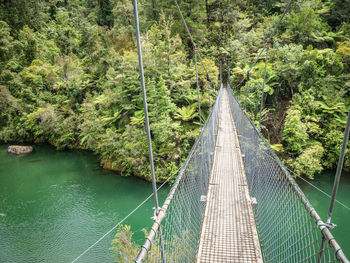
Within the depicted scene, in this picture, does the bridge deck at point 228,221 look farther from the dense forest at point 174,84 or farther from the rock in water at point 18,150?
the rock in water at point 18,150

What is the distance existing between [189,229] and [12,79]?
14412 mm

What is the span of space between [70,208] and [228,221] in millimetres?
6079

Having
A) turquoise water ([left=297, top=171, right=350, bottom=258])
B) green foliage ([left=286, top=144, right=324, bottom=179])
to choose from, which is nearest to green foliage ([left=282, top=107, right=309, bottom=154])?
green foliage ([left=286, top=144, right=324, bottom=179])

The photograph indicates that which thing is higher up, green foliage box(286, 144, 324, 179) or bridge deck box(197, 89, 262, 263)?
bridge deck box(197, 89, 262, 263)

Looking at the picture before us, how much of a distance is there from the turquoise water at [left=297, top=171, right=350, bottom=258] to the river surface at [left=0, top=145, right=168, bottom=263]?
4.31 metres

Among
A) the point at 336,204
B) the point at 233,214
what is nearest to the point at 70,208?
the point at 233,214

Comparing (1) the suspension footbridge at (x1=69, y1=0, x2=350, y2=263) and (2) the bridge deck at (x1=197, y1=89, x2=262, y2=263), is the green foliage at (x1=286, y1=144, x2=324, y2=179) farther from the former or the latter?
(1) the suspension footbridge at (x1=69, y1=0, x2=350, y2=263)

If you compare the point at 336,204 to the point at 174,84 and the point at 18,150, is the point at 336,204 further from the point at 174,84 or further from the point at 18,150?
the point at 18,150

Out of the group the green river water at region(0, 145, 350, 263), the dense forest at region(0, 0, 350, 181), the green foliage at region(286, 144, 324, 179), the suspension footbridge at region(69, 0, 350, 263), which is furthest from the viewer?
the dense forest at region(0, 0, 350, 181)

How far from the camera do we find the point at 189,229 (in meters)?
1.67

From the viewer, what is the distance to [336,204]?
5840 mm

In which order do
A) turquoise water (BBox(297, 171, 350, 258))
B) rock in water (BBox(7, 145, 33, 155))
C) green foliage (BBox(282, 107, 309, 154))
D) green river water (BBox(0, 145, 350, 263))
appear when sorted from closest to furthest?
turquoise water (BBox(297, 171, 350, 258)) → green river water (BBox(0, 145, 350, 263)) → green foliage (BBox(282, 107, 309, 154)) → rock in water (BBox(7, 145, 33, 155))

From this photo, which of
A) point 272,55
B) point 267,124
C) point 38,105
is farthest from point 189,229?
point 38,105

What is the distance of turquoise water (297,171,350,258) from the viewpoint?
485 centimetres
